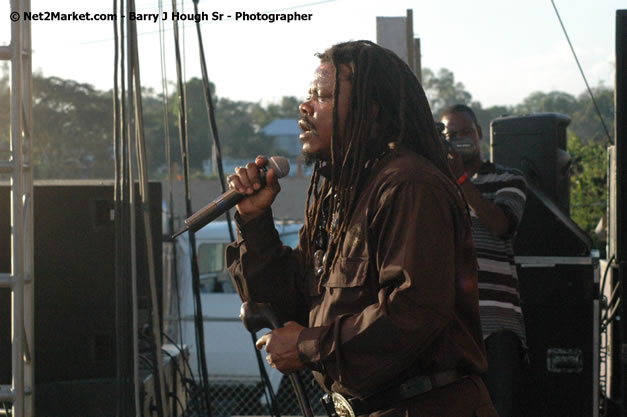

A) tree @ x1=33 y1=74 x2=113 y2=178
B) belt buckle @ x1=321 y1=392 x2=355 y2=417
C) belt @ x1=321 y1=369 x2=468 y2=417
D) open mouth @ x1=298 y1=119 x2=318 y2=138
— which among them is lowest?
belt buckle @ x1=321 y1=392 x2=355 y2=417

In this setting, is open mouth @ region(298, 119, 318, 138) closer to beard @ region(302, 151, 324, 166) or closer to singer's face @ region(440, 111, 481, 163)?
beard @ region(302, 151, 324, 166)

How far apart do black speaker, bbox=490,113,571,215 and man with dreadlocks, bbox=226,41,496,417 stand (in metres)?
2.94

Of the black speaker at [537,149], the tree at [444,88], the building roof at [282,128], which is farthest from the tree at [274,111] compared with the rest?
the black speaker at [537,149]

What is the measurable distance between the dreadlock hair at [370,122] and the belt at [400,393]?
319 mm

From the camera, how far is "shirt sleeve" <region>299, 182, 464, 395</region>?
1749mm

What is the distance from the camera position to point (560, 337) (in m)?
4.43

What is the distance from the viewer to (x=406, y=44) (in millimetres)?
4441

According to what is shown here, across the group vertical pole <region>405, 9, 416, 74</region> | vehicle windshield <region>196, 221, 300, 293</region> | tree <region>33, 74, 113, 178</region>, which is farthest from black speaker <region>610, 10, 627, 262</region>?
tree <region>33, 74, 113, 178</region>

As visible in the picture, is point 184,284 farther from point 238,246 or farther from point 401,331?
point 401,331

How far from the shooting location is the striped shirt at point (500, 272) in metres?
3.54

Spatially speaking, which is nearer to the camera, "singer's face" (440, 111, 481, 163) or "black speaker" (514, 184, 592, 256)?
"singer's face" (440, 111, 481, 163)

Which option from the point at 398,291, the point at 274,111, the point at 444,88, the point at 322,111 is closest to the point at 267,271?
the point at 322,111

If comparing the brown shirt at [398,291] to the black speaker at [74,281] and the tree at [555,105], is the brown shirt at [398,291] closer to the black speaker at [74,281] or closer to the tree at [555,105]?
the black speaker at [74,281]

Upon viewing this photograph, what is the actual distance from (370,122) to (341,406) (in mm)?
685
